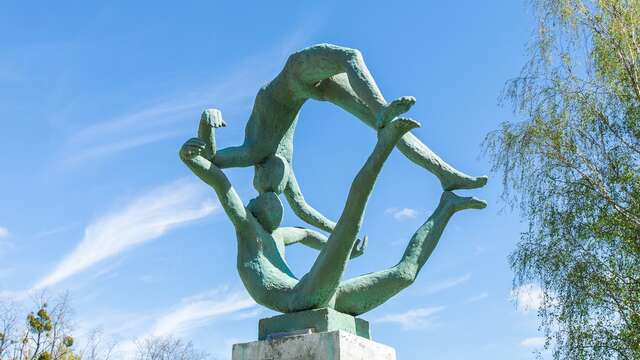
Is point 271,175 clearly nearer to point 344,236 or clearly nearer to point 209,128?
point 209,128

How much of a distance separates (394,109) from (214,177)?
103 cm

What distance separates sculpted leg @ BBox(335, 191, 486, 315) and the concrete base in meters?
0.24

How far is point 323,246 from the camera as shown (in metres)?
3.24

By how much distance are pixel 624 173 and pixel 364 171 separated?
789cm

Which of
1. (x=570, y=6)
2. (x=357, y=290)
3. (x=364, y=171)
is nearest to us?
(x=364, y=171)

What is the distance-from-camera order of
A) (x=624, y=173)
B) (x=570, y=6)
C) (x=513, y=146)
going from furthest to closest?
(x=570, y=6) < (x=513, y=146) < (x=624, y=173)

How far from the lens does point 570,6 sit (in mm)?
11195

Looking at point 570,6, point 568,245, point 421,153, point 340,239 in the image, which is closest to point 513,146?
point 568,245

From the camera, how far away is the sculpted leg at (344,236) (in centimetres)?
292

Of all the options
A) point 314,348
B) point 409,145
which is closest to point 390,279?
point 314,348

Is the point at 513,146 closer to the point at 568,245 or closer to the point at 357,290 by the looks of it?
the point at 568,245

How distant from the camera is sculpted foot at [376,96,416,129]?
9.77 feet

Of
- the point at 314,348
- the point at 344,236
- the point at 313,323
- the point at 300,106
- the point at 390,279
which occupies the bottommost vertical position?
the point at 314,348

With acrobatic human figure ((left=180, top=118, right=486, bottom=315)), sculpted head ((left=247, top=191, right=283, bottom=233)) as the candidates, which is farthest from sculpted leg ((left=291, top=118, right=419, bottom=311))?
sculpted head ((left=247, top=191, right=283, bottom=233))
